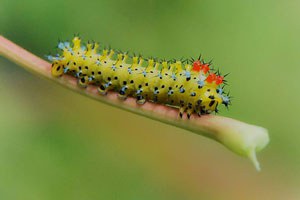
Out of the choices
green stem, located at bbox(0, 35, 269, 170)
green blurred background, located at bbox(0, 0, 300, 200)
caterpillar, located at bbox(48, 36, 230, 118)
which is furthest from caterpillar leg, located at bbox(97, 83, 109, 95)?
green blurred background, located at bbox(0, 0, 300, 200)

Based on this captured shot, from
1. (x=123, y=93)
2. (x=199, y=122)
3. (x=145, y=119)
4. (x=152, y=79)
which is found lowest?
(x=199, y=122)

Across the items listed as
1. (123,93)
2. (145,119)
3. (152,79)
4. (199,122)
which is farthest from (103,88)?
(145,119)

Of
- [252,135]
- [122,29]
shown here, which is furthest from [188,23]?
[252,135]

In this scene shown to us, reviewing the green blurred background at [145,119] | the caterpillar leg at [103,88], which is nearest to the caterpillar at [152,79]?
the caterpillar leg at [103,88]

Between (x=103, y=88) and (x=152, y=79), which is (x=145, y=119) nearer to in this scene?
(x=152, y=79)

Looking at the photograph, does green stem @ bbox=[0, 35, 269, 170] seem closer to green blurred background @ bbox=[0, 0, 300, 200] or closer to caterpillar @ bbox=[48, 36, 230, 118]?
caterpillar @ bbox=[48, 36, 230, 118]
